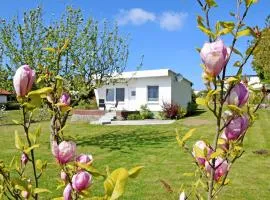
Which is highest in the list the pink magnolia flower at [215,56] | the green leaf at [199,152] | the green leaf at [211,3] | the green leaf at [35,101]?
the green leaf at [211,3]

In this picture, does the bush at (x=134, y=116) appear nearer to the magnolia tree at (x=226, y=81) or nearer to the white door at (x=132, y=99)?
the white door at (x=132, y=99)

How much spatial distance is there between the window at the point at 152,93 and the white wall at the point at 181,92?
1.27 meters

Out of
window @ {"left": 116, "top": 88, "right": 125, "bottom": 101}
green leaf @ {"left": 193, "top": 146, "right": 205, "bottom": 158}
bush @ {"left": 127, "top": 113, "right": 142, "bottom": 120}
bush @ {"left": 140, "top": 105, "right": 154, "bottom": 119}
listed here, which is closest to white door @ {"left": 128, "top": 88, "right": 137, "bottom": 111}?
window @ {"left": 116, "top": 88, "right": 125, "bottom": 101}

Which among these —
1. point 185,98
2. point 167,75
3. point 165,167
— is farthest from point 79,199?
point 185,98

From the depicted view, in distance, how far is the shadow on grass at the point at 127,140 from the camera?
16.0m

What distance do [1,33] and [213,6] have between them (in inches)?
713

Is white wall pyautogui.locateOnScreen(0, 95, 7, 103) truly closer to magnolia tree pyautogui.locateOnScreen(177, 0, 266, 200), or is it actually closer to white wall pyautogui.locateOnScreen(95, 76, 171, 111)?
white wall pyautogui.locateOnScreen(95, 76, 171, 111)

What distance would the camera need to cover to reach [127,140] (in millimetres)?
17766

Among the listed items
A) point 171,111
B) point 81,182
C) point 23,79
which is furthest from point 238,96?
point 171,111

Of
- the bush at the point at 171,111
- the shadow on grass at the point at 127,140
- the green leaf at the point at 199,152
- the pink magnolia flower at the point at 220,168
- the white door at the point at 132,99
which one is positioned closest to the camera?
the green leaf at the point at 199,152

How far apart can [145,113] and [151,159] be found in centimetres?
1649

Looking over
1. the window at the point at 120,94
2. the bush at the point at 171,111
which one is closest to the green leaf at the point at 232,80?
the bush at the point at 171,111

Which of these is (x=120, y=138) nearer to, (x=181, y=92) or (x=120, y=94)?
(x=120, y=94)

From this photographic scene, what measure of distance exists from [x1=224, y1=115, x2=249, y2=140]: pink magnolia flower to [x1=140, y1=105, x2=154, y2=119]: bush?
27594 millimetres
